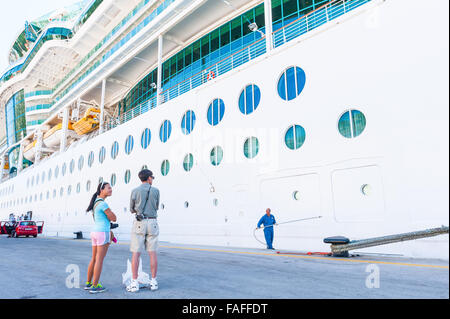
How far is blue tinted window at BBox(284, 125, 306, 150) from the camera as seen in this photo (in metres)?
9.93

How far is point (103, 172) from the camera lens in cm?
2005

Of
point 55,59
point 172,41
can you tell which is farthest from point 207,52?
point 55,59

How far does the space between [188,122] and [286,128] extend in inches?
222

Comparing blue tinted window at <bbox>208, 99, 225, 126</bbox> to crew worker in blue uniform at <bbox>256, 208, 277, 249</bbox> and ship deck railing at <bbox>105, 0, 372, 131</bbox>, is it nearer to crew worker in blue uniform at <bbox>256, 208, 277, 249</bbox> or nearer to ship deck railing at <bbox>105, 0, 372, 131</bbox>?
ship deck railing at <bbox>105, 0, 372, 131</bbox>

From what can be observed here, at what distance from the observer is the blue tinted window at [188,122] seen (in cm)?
1418

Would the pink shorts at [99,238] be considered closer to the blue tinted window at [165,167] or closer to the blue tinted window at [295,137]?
the blue tinted window at [295,137]

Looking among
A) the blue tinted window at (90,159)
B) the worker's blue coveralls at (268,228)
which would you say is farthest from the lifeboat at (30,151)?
the worker's blue coveralls at (268,228)

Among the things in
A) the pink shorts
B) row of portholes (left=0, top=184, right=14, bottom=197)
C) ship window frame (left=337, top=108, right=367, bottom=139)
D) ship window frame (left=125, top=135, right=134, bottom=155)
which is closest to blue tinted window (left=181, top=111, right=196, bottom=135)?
ship window frame (left=125, top=135, right=134, bottom=155)

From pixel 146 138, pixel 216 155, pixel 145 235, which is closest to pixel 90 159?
pixel 146 138

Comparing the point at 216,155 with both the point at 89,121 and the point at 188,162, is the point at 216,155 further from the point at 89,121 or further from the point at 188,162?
the point at 89,121

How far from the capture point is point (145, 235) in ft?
13.3

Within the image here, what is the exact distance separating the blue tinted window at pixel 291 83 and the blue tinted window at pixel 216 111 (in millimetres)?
2953
